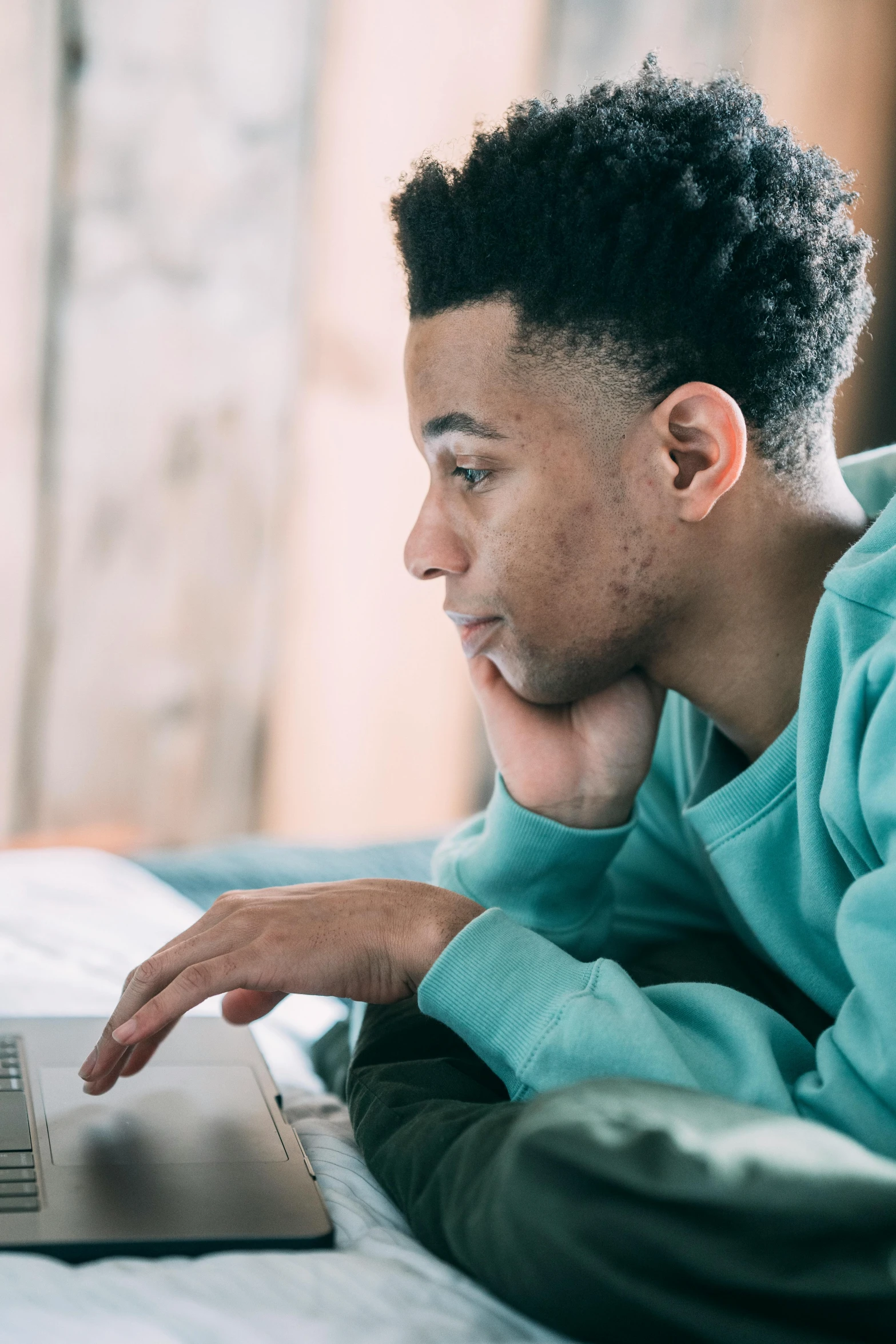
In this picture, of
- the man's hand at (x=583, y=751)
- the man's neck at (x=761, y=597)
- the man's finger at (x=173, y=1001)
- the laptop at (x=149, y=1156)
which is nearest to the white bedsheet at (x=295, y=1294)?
the laptop at (x=149, y=1156)

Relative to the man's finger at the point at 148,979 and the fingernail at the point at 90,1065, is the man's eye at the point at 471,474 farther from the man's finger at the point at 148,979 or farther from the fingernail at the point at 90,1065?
the fingernail at the point at 90,1065

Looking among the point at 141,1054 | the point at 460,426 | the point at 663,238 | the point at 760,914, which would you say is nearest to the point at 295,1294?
the point at 141,1054

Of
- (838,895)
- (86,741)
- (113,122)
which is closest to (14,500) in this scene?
(86,741)

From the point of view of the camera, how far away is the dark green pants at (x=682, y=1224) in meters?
0.54

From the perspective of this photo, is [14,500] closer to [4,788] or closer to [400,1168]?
[4,788]

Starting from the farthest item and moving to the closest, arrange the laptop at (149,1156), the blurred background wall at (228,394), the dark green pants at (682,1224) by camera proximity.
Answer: the blurred background wall at (228,394), the laptop at (149,1156), the dark green pants at (682,1224)

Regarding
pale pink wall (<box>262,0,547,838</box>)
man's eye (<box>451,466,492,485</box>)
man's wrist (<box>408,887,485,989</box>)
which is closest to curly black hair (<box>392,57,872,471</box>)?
man's eye (<box>451,466,492,485</box>)

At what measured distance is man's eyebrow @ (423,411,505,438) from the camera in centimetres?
102

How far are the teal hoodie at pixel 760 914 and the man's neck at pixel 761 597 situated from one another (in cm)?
9

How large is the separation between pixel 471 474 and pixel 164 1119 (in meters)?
0.52

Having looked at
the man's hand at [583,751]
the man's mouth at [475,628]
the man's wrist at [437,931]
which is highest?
the man's mouth at [475,628]

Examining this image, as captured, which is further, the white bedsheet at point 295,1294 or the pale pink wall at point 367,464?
the pale pink wall at point 367,464

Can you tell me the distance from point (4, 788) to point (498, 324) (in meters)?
1.59

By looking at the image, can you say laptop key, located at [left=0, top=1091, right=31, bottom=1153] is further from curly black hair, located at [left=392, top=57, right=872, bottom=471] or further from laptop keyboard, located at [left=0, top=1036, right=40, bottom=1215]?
curly black hair, located at [left=392, top=57, right=872, bottom=471]
